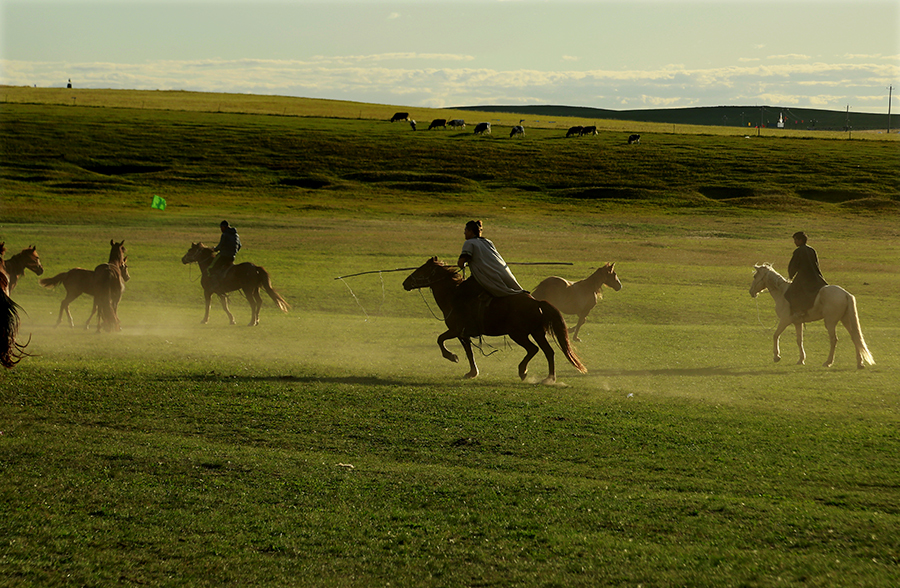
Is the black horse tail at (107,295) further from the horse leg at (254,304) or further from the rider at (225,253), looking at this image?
the horse leg at (254,304)

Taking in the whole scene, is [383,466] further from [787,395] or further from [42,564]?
[787,395]

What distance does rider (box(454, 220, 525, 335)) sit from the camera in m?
13.4

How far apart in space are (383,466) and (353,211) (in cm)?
4837

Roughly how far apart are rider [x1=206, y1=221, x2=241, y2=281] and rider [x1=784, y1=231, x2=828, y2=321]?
48.7 ft

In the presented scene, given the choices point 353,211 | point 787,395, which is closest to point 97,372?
point 787,395

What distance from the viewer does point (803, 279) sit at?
661 inches

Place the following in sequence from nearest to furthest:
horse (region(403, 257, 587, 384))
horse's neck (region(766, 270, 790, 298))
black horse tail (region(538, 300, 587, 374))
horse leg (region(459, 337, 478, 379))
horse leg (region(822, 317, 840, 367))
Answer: black horse tail (region(538, 300, 587, 374)) < horse (region(403, 257, 587, 384)) < horse leg (region(459, 337, 478, 379)) < horse leg (region(822, 317, 840, 367)) < horse's neck (region(766, 270, 790, 298))

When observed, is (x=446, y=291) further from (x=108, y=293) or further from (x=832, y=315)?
(x=108, y=293)

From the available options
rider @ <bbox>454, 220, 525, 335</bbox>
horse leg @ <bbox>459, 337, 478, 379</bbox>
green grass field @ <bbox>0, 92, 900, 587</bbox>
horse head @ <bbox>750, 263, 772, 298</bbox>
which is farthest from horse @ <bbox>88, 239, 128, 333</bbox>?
horse head @ <bbox>750, 263, 772, 298</bbox>

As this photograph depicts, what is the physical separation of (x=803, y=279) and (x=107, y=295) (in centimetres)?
1668

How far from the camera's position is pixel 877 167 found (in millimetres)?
76188

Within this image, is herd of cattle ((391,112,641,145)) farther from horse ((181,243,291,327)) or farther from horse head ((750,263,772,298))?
horse head ((750,263,772,298))

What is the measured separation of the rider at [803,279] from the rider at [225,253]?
1486 centimetres

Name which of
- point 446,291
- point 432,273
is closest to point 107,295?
point 432,273
